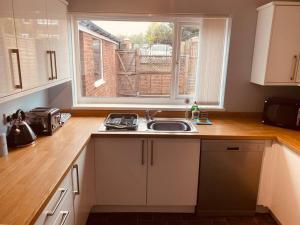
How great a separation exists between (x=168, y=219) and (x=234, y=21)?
2.05 meters

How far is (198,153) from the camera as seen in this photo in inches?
84.7

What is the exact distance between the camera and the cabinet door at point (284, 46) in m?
2.17

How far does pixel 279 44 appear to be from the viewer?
2.23 metres

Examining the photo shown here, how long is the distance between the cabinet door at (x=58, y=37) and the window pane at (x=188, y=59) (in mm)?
1181

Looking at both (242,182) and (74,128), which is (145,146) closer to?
(74,128)

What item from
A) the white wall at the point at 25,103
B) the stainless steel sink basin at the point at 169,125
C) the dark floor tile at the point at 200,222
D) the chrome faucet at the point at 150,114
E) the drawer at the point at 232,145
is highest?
the white wall at the point at 25,103

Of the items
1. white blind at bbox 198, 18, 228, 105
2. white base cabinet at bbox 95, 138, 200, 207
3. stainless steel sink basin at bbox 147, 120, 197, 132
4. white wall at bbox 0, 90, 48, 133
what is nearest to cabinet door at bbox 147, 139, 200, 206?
white base cabinet at bbox 95, 138, 200, 207

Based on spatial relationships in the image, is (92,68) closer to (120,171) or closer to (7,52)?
(120,171)

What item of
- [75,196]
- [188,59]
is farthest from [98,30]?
[75,196]

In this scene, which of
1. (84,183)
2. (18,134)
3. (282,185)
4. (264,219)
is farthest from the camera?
(264,219)

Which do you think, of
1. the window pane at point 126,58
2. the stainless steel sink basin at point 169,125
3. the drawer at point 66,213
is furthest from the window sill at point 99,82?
the drawer at point 66,213

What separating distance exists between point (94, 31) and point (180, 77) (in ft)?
3.49

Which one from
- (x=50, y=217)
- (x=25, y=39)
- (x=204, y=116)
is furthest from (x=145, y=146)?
(x=25, y=39)

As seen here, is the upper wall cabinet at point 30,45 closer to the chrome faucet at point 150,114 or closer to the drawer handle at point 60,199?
the drawer handle at point 60,199
